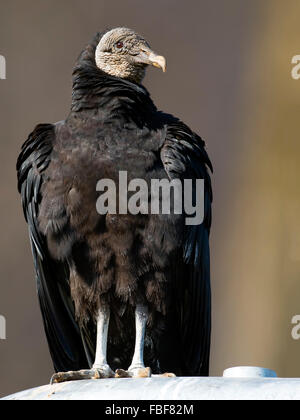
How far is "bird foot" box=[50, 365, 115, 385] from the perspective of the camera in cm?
606

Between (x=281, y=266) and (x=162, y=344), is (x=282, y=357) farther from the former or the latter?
(x=162, y=344)

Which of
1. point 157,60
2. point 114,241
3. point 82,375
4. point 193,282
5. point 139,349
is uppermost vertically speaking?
point 157,60

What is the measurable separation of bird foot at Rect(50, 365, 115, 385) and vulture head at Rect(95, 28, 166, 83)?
2.00 m

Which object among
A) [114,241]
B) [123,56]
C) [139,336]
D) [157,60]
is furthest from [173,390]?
[123,56]

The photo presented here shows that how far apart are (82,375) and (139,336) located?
25.1 inches

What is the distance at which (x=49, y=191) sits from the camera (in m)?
6.96

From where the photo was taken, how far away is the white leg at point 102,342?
666cm

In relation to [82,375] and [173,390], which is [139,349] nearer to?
[82,375]

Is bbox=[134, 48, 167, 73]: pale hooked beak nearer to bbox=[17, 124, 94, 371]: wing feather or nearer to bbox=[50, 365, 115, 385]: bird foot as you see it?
bbox=[17, 124, 94, 371]: wing feather

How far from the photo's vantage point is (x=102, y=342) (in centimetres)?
684

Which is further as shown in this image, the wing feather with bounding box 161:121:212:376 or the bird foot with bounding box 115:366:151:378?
the wing feather with bounding box 161:121:212:376

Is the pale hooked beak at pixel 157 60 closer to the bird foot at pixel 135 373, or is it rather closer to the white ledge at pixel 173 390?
the bird foot at pixel 135 373

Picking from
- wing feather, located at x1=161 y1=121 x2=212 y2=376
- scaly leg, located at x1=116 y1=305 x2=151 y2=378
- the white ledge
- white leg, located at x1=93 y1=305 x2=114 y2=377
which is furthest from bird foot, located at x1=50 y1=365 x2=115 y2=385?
wing feather, located at x1=161 y1=121 x2=212 y2=376
